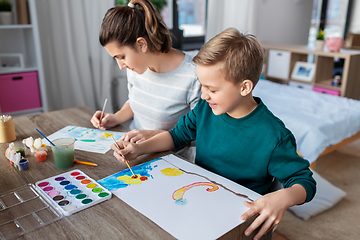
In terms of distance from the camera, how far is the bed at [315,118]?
187 centimetres

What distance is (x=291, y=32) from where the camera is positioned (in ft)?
13.7

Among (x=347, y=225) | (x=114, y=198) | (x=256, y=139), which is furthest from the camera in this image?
(x=347, y=225)

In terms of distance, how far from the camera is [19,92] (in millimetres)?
2197

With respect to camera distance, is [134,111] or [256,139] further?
[134,111]

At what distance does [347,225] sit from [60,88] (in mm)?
2183

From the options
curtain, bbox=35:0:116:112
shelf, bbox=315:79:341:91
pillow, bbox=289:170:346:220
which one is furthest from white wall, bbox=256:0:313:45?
pillow, bbox=289:170:346:220

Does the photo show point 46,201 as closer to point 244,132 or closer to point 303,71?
point 244,132

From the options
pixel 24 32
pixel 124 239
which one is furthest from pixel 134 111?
pixel 24 32

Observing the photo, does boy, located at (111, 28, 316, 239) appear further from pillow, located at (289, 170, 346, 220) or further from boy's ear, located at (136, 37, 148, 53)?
pillow, located at (289, 170, 346, 220)

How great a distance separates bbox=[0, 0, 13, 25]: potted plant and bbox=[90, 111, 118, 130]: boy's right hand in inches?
50.4

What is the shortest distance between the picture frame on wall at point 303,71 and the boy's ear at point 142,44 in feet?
8.55

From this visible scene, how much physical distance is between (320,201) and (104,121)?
1.32 metres

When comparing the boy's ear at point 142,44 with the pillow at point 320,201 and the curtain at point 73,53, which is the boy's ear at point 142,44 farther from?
the curtain at point 73,53

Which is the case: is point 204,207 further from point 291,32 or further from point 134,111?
point 291,32
